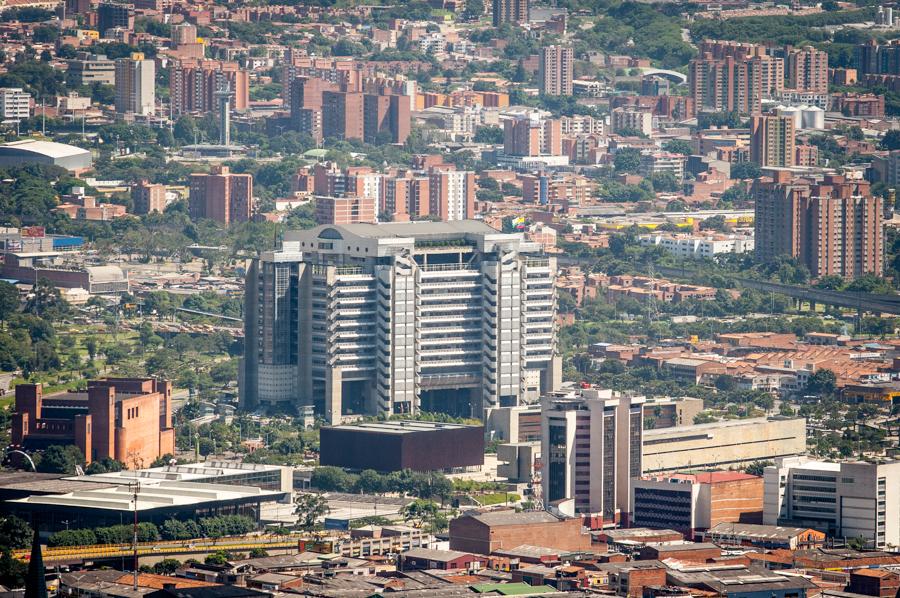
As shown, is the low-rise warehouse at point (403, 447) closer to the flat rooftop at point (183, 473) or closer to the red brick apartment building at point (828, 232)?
the flat rooftop at point (183, 473)

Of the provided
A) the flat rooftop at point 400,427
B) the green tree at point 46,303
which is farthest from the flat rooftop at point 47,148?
the flat rooftop at point 400,427

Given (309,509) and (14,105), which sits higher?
(14,105)

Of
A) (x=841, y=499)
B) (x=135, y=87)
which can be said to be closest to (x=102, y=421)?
(x=841, y=499)

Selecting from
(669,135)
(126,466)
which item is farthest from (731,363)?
(669,135)

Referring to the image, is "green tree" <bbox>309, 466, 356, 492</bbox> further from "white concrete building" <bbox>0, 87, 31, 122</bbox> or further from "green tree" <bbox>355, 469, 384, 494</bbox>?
"white concrete building" <bbox>0, 87, 31, 122</bbox>

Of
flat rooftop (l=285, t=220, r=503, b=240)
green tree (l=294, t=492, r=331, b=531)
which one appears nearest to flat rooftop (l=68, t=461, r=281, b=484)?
green tree (l=294, t=492, r=331, b=531)

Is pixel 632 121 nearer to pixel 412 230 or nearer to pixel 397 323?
pixel 412 230
